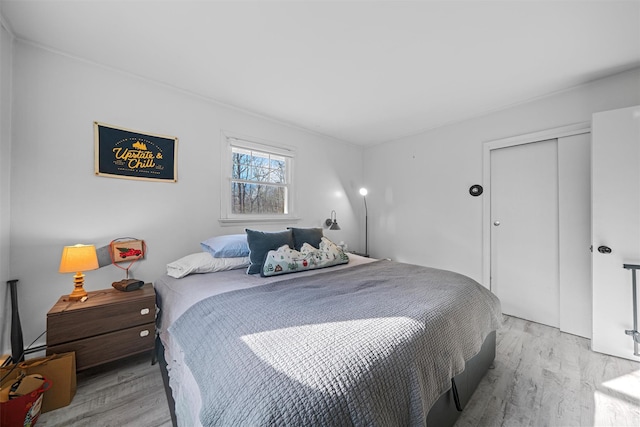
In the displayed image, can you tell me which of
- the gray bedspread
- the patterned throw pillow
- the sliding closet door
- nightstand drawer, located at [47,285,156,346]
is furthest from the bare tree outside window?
the sliding closet door

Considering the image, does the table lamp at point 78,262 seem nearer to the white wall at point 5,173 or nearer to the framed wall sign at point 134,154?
the white wall at point 5,173

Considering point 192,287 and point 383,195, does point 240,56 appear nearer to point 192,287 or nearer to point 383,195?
point 192,287

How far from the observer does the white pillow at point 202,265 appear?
2.06 m

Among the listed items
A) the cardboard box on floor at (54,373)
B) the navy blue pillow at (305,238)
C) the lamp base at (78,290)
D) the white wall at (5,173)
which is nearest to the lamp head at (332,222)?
the navy blue pillow at (305,238)

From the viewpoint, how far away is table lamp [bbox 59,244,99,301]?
170cm

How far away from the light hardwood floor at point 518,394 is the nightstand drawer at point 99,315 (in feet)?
1.36

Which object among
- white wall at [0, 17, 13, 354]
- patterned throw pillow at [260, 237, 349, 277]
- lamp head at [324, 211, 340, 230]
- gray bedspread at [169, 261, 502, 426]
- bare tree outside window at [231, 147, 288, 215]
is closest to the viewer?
gray bedspread at [169, 261, 502, 426]

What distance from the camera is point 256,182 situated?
10.3ft

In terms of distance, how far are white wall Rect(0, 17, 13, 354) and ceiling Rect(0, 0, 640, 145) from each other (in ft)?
0.71

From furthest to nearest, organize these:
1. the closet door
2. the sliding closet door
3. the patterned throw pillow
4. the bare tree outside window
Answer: the bare tree outside window
the sliding closet door
the closet door
the patterned throw pillow

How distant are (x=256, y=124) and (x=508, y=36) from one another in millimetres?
2587

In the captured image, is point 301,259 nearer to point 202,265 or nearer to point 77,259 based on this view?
point 202,265

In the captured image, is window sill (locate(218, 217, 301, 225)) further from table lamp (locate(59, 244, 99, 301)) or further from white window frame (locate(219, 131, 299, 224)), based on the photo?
table lamp (locate(59, 244, 99, 301))

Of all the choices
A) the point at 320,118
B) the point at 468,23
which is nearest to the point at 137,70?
the point at 320,118
